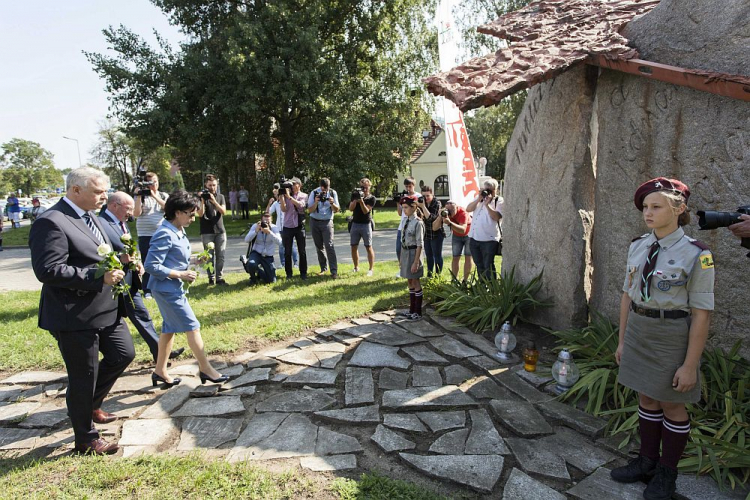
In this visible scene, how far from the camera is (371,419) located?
3764 mm

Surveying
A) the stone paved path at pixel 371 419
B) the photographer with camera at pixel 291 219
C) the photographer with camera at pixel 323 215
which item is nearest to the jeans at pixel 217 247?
the photographer with camera at pixel 291 219

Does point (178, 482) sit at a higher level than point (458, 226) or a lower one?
lower

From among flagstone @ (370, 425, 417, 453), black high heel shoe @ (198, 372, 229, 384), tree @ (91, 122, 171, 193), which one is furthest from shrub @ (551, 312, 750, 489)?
tree @ (91, 122, 171, 193)

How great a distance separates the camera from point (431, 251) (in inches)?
308

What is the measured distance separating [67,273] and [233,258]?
9006 millimetres

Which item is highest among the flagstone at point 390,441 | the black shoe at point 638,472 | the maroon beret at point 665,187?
the maroon beret at point 665,187

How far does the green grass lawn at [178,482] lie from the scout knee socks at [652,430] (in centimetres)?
136

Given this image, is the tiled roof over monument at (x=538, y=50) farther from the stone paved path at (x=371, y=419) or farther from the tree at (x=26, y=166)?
the tree at (x=26, y=166)

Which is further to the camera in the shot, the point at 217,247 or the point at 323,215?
the point at 323,215

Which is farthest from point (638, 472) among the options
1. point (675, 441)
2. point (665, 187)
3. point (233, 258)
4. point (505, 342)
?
point (233, 258)

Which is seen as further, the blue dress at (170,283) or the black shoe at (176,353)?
the black shoe at (176,353)

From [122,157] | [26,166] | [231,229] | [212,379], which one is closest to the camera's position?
[212,379]

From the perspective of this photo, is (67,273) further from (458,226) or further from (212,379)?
(458,226)

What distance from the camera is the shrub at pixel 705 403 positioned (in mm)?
2965
